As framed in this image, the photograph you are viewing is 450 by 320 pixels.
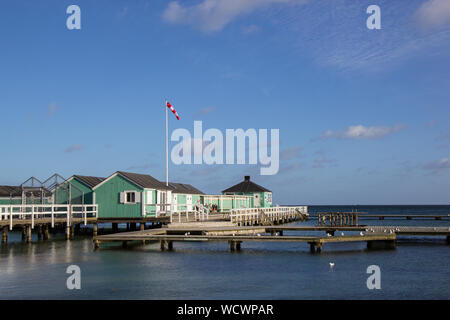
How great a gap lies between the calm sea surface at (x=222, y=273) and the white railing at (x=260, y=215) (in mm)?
11968

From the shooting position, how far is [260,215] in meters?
51.8

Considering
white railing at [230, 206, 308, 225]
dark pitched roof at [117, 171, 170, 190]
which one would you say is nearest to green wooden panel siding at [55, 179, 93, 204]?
dark pitched roof at [117, 171, 170, 190]

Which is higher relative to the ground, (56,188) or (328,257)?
(56,188)

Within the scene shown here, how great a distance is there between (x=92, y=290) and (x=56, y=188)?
27517 millimetres

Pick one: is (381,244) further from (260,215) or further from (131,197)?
(260,215)

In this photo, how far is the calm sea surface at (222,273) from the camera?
1733cm

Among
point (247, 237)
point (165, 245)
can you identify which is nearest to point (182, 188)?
point (165, 245)

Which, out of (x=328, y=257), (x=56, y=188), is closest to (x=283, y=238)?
(x=328, y=257)

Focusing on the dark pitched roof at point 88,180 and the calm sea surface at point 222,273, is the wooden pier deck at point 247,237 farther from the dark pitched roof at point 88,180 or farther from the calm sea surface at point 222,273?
the dark pitched roof at point 88,180

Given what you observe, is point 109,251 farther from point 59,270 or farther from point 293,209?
point 293,209

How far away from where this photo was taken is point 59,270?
71.6ft

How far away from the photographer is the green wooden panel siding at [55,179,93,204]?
42375 millimetres

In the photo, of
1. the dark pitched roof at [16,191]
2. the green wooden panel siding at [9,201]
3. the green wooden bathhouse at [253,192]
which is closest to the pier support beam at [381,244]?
the dark pitched roof at [16,191]
